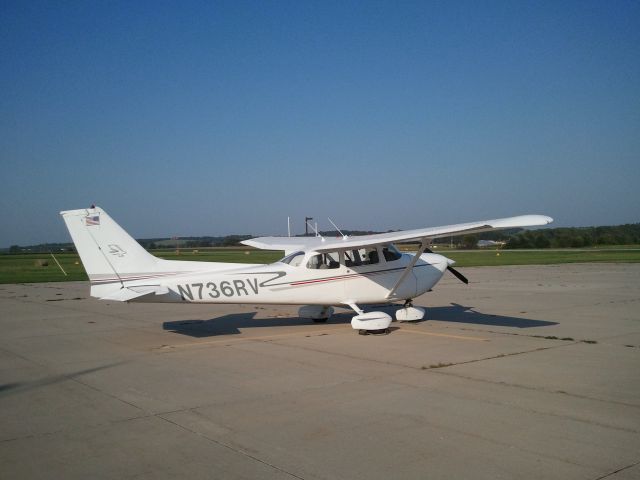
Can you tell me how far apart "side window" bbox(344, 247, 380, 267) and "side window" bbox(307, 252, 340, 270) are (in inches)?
9.8

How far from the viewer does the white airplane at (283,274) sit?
420 inches

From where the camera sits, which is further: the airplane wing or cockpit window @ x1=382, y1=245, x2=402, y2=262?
cockpit window @ x1=382, y1=245, x2=402, y2=262

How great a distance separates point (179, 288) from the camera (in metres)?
10.9

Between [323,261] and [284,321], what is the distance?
2608 millimetres

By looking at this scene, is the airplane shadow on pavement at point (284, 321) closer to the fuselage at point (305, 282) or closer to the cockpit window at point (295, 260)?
the fuselage at point (305, 282)

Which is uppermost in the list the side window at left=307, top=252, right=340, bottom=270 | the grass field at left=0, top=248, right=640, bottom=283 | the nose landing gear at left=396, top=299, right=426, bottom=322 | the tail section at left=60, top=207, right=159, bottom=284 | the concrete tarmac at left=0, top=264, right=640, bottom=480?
the tail section at left=60, top=207, right=159, bottom=284

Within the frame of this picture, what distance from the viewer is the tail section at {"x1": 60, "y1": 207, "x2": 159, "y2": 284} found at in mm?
10625

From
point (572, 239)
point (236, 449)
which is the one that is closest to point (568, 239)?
point (572, 239)

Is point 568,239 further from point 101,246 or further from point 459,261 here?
point 101,246

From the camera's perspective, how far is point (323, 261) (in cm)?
1192

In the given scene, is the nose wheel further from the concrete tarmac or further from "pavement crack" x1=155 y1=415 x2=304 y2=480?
"pavement crack" x1=155 y1=415 x2=304 y2=480

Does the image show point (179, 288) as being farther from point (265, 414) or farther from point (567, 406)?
point (567, 406)

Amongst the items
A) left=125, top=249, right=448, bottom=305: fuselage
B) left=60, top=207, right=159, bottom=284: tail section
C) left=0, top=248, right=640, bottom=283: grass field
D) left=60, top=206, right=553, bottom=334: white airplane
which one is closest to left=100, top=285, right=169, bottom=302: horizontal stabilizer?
left=60, top=206, right=553, bottom=334: white airplane

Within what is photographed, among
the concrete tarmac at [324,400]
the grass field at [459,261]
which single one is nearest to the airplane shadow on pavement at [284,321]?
the concrete tarmac at [324,400]
